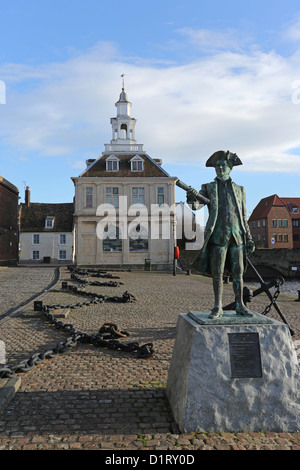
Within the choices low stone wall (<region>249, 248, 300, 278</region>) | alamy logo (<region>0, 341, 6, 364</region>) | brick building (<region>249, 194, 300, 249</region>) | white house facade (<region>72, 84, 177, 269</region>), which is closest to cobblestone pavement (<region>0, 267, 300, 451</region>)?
alamy logo (<region>0, 341, 6, 364</region>)

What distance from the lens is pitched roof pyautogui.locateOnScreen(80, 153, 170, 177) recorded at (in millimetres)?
38344

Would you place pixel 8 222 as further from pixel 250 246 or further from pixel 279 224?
pixel 279 224

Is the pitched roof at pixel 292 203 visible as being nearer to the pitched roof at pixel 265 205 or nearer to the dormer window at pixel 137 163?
the pitched roof at pixel 265 205

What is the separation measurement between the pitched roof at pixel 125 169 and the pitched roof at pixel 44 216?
14156mm

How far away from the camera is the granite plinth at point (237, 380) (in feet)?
13.3

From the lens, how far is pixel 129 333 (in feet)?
27.2

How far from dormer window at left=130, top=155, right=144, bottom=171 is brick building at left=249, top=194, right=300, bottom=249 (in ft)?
106

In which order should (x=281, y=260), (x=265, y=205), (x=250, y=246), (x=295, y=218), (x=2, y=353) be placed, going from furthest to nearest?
(x=265, y=205)
(x=295, y=218)
(x=281, y=260)
(x=2, y=353)
(x=250, y=246)

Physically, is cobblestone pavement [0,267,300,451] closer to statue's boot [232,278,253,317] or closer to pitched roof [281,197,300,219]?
statue's boot [232,278,253,317]

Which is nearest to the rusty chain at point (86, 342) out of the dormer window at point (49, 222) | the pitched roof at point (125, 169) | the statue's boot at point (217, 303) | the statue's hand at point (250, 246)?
the statue's boot at point (217, 303)

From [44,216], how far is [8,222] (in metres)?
8.98

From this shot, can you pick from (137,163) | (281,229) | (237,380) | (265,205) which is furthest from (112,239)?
(265,205)

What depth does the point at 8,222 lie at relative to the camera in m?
43.7

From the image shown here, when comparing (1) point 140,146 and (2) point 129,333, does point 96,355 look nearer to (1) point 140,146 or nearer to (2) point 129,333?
(2) point 129,333
